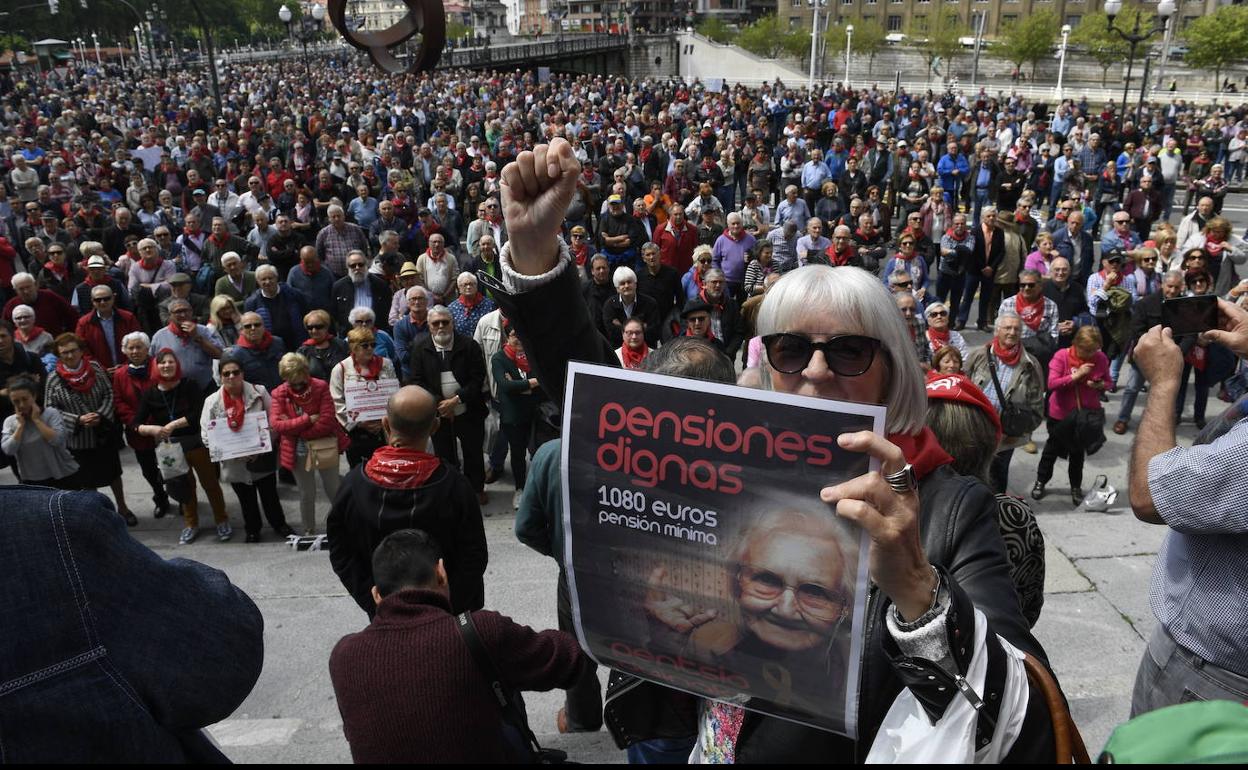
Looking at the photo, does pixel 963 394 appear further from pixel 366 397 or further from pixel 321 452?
pixel 321 452

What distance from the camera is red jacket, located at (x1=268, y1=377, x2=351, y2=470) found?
598 centimetres

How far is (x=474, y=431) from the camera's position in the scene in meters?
6.80

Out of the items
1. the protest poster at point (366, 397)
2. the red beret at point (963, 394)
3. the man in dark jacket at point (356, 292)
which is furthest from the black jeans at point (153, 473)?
the red beret at point (963, 394)

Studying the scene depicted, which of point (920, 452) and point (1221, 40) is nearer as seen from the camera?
point (920, 452)

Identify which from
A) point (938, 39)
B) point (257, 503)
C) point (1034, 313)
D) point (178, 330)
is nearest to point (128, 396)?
point (178, 330)

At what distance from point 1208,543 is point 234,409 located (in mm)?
5680

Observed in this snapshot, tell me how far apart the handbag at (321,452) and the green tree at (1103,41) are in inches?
2037

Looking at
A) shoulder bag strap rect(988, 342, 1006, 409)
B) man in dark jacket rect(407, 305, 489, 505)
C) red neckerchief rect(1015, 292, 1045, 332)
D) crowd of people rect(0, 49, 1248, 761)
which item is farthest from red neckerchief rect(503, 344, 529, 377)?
red neckerchief rect(1015, 292, 1045, 332)

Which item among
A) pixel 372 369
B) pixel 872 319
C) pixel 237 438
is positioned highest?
pixel 872 319

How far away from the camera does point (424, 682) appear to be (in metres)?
2.29

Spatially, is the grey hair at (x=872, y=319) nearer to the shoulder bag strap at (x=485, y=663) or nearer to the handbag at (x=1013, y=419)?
the shoulder bag strap at (x=485, y=663)

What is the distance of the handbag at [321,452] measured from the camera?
6.08 metres

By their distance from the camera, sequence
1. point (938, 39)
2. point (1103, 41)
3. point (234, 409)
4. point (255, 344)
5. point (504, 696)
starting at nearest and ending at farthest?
point (504, 696) → point (234, 409) → point (255, 344) → point (1103, 41) → point (938, 39)

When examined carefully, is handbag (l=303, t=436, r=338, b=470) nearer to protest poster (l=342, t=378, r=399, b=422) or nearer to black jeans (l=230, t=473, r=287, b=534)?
protest poster (l=342, t=378, r=399, b=422)
